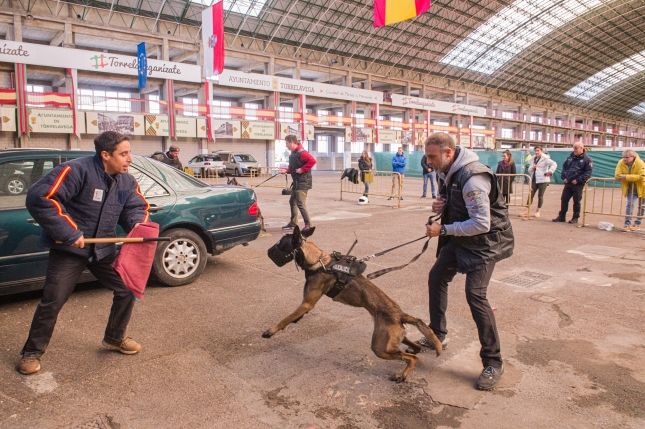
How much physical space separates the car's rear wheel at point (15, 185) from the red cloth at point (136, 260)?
1736 mm

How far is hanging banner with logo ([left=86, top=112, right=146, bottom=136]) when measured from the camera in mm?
26531

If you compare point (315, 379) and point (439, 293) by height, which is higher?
point (439, 293)

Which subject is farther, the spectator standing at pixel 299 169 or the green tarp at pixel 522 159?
the green tarp at pixel 522 159

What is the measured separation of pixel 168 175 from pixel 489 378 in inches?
159

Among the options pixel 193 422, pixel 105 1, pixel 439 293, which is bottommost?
pixel 193 422

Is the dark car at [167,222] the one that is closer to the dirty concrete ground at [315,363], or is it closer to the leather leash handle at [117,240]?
the dirty concrete ground at [315,363]

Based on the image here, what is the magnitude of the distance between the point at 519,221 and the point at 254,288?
7.95 meters

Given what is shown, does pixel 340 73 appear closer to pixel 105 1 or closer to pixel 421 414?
pixel 105 1

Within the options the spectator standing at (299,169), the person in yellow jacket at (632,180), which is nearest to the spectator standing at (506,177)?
the person in yellow jacket at (632,180)

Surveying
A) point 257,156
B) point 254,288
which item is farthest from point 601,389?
point 257,156

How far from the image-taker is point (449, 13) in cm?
3888

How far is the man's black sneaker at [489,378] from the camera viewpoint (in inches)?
119

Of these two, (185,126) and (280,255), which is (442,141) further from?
(185,126)

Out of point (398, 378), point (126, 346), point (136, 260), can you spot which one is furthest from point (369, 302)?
point (126, 346)
